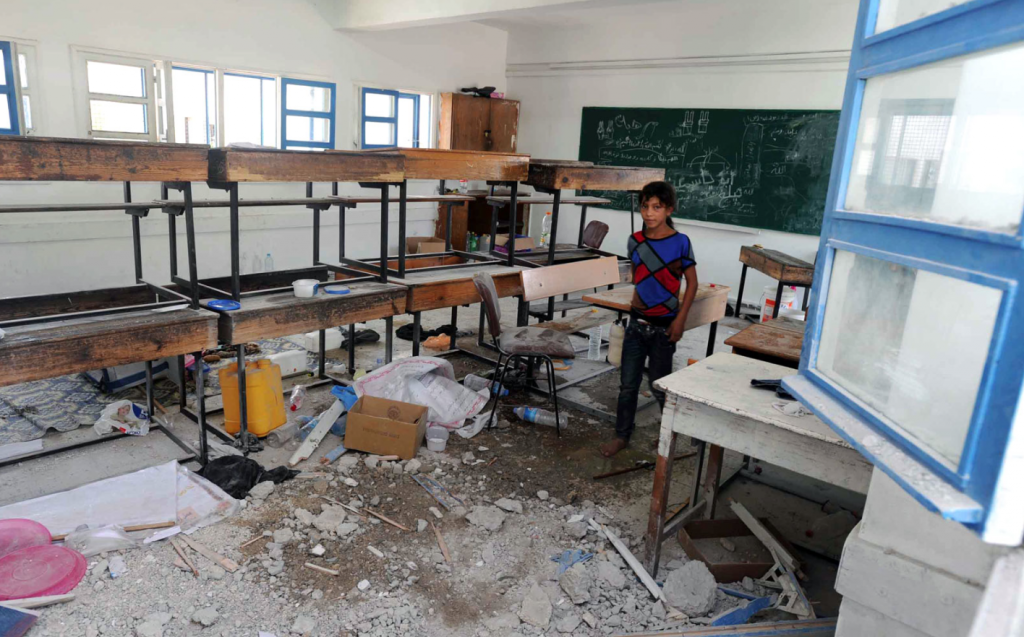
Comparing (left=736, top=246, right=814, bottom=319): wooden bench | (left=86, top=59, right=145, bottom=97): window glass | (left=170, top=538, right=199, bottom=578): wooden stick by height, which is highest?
(left=86, top=59, right=145, bottom=97): window glass

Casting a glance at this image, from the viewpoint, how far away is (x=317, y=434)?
3.58m

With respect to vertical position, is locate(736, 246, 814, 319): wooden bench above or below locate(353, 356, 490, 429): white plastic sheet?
above

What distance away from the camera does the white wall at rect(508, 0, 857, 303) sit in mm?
6891

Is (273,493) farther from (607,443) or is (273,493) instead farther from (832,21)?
(832,21)

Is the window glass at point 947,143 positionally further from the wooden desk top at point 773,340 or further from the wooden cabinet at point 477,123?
the wooden cabinet at point 477,123

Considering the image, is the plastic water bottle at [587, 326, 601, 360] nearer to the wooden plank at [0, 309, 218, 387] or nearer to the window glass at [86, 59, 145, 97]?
the wooden plank at [0, 309, 218, 387]

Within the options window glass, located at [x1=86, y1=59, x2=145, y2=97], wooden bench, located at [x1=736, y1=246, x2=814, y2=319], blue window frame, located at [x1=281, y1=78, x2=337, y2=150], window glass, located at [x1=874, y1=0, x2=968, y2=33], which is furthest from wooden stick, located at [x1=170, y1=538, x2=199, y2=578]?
blue window frame, located at [x1=281, y1=78, x2=337, y2=150]

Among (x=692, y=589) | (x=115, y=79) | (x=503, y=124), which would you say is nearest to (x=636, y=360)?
(x=692, y=589)

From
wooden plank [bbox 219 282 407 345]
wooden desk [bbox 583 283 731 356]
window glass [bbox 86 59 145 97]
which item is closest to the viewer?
wooden plank [bbox 219 282 407 345]

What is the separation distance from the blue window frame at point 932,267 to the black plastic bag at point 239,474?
247 cm

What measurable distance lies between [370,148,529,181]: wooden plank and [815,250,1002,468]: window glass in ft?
9.57

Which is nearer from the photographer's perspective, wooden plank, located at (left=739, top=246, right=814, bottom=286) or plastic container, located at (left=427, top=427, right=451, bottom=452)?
plastic container, located at (left=427, top=427, right=451, bottom=452)

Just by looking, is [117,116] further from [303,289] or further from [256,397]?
[256,397]

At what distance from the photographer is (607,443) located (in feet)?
12.4
